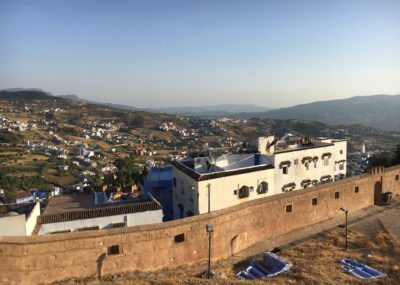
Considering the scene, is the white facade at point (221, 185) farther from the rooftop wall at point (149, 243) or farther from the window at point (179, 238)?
the window at point (179, 238)

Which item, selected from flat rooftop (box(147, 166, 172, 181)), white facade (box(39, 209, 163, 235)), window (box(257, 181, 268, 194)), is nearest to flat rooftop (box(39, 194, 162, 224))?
white facade (box(39, 209, 163, 235))

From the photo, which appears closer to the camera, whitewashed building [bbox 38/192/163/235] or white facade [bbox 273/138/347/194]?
whitewashed building [bbox 38/192/163/235]

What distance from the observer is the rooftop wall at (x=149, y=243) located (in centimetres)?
1406

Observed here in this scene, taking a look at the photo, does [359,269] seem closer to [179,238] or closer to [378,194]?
[179,238]

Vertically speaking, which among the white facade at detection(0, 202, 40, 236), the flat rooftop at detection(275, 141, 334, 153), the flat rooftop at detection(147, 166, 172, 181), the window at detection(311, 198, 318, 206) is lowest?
the window at detection(311, 198, 318, 206)

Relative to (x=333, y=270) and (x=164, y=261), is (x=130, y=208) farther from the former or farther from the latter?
(x=333, y=270)

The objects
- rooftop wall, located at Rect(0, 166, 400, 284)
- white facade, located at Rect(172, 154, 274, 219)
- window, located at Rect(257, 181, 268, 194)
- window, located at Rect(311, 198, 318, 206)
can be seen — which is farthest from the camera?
window, located at Rect(257, 181, 268, 194)

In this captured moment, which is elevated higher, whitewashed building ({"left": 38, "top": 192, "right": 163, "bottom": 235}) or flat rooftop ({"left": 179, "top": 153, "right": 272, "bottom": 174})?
flat rooftop ({"left": 179, "top": 153, "right": 272, "bottom": 174})

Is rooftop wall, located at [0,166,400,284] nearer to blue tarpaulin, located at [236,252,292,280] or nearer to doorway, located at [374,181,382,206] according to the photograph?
blue tarpaulin, located at [236,252,292,280]

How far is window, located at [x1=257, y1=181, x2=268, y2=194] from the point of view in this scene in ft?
80.8

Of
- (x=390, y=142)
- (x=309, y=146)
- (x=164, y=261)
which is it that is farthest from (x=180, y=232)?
(x=390, y=142)

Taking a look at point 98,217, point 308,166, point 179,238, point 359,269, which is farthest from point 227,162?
point 359,269

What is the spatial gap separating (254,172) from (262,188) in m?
1.34

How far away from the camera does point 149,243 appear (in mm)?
15961
